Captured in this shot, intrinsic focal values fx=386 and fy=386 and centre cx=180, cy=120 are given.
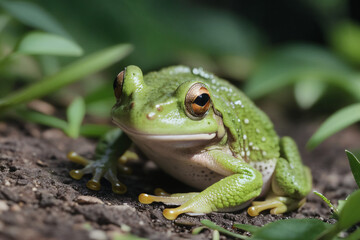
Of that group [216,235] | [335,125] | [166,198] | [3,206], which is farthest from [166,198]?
[335,125]

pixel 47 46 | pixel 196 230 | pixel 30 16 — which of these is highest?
pixel 30 16

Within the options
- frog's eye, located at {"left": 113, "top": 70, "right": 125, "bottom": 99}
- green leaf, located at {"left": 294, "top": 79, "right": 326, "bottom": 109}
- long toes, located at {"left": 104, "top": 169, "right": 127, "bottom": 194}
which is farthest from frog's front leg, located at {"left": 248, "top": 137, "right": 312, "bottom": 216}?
green leaf, located at {"left": 294, "top": 79, "right": 326, "bottom": 109}

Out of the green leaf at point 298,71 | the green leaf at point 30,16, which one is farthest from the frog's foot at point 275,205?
the green leaf at point 30,16

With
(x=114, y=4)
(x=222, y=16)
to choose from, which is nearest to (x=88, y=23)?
(x=114, y=4)

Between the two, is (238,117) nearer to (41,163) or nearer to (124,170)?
(124,170)

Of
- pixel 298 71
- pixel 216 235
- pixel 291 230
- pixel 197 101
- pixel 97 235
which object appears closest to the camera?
pixel 97 235

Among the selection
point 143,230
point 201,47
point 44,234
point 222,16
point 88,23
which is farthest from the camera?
point 222,16

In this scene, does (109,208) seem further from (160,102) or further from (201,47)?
(201,47)
